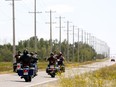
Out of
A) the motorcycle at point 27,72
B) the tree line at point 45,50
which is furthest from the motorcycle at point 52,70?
the tree line at point 45,50

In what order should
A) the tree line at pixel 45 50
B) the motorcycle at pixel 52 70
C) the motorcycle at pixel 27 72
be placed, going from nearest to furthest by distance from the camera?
the motorcycle at pixel 27 72, the motorcycle at pixel 52 70, the tree line at pixel 45 50

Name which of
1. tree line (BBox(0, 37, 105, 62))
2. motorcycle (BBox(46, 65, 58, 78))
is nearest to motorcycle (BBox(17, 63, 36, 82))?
motorcycle (BBox(46, 65, 58, 78))

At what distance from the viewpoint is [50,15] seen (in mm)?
82188

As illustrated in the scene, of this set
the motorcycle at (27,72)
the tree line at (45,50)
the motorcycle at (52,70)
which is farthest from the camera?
the tree line at (45,50)

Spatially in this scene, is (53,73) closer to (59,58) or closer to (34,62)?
(59,58)

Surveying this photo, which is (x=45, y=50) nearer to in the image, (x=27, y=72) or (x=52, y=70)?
(x=52, y=70)

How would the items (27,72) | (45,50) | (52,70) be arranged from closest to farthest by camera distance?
(27,72) → (52,70) → (45,50)

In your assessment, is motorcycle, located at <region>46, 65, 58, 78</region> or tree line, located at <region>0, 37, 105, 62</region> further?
tree line, located at <region>0, 37, 105, 62</region>

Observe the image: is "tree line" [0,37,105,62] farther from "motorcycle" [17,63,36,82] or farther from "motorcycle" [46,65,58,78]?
"motorcycle" [17,63,36,82]

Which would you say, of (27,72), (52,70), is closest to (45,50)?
(52,70)

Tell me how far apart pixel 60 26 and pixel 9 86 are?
7550 centimetres

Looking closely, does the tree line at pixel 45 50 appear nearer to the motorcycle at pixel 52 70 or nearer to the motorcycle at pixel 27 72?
the motorcycle at pixel 52 70

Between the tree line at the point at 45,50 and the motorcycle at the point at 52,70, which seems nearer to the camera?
the motorcycle at the point at 52,70

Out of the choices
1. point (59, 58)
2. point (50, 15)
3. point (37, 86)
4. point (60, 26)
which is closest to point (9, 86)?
point (37, 86)
